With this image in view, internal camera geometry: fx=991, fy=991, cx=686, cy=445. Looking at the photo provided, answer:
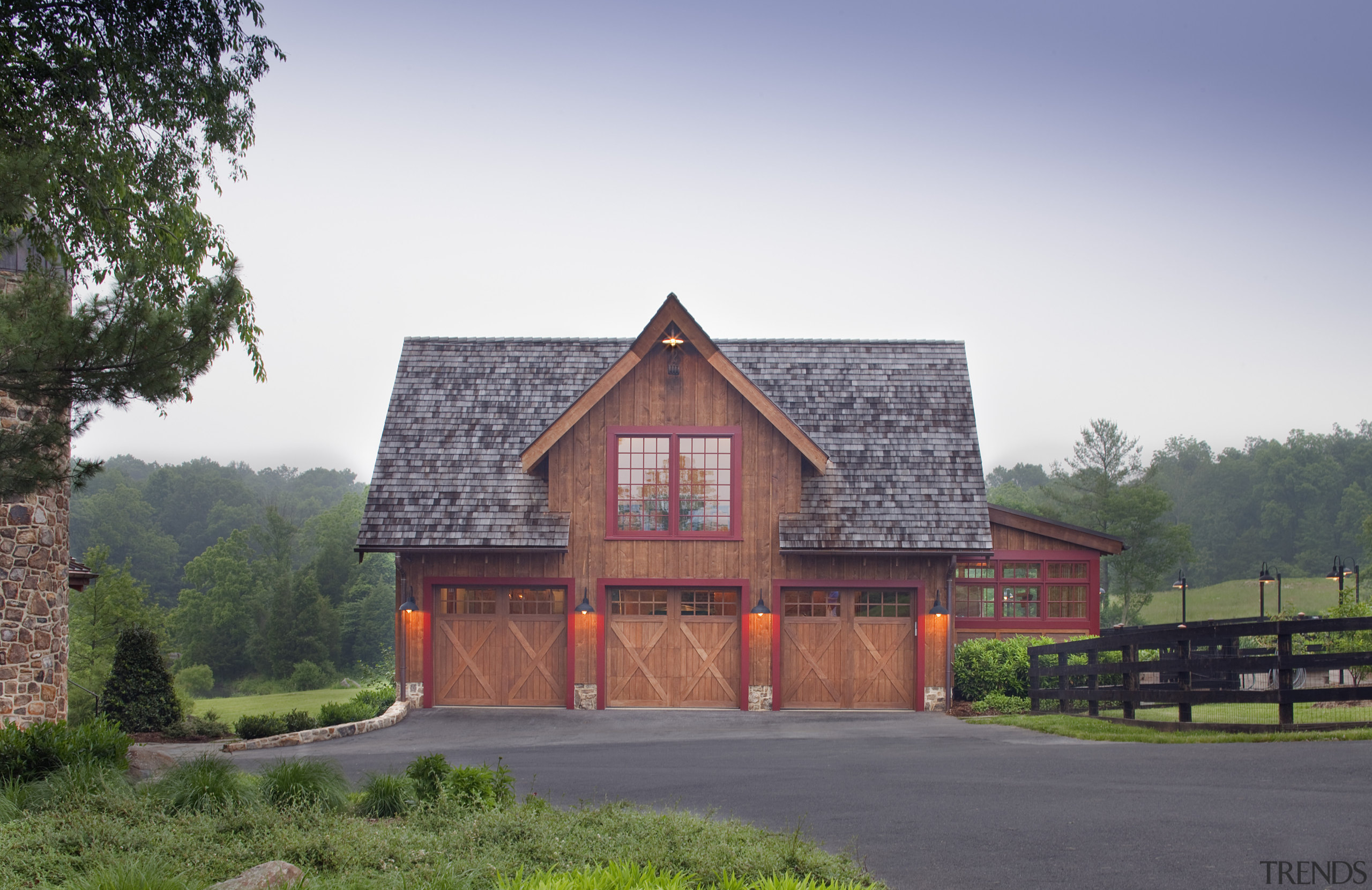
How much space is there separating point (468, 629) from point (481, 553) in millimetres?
1529

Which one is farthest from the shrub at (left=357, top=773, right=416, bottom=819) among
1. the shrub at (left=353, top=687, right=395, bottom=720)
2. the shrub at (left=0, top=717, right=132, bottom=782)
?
the shrub at (left=353, top=687, right=395, bottom=720)

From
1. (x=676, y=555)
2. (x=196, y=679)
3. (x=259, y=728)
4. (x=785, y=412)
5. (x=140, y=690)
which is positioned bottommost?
(x=196, y=679)

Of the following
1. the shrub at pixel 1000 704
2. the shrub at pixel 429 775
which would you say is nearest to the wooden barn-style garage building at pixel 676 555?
the shrub at pixel 1000 704

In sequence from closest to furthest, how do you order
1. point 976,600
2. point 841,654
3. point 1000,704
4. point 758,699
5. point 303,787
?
point 303,787 < point 1000,704 < point 758,699 < point 841,654 < point 976,600

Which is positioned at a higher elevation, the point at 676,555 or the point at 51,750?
the point at 676,555

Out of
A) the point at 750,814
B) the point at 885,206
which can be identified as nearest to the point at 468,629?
the point at 750,814

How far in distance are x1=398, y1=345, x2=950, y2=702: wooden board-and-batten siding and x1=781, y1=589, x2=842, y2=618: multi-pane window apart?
1.22 ft

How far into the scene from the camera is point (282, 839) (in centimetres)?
685

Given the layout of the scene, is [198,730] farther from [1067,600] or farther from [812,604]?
[1067,600]

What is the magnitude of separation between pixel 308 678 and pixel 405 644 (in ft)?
118

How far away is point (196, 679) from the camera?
160 ft

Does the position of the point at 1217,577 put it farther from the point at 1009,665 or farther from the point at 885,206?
the point at 1009,665

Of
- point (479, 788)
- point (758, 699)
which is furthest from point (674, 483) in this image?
point (479, 788)

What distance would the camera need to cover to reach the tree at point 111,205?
25.3 feet
